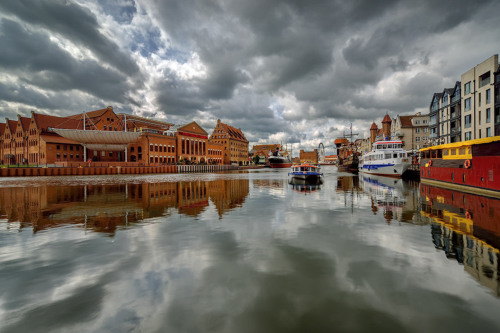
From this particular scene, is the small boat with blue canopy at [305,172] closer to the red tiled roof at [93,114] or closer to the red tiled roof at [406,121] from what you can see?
the red tiled roof at [406,121]

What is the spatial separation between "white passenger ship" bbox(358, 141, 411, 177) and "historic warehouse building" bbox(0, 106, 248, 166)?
68576 mm

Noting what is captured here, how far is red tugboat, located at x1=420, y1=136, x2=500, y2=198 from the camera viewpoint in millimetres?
19297

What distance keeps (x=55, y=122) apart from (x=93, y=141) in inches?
905

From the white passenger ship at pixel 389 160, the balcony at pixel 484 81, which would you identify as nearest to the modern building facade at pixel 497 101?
the balcony at pixel 484 81

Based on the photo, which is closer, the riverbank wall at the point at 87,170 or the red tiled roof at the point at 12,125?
the riverbank wall at the point at 87,170

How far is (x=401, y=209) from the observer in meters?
15.4

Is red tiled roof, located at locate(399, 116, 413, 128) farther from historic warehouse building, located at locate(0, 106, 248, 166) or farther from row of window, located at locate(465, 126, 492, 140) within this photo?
historic warehouse building, located at locate(0, 106, 248, 166)

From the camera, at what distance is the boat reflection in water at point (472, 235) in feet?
21.2

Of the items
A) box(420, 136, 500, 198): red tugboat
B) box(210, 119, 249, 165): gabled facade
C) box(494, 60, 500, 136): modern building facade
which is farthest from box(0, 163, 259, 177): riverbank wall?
Result: box(494, 60, 500, 136): modern building facade

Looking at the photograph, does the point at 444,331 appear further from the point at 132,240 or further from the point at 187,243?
the point at 132,240

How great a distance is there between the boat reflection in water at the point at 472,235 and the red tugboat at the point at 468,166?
4.98 meters

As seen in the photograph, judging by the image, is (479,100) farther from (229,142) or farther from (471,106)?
(229,142)

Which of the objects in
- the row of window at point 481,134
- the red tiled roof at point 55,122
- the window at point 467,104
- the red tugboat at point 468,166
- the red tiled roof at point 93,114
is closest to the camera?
the red tugboat at point 468,166

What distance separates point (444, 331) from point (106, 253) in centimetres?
919
